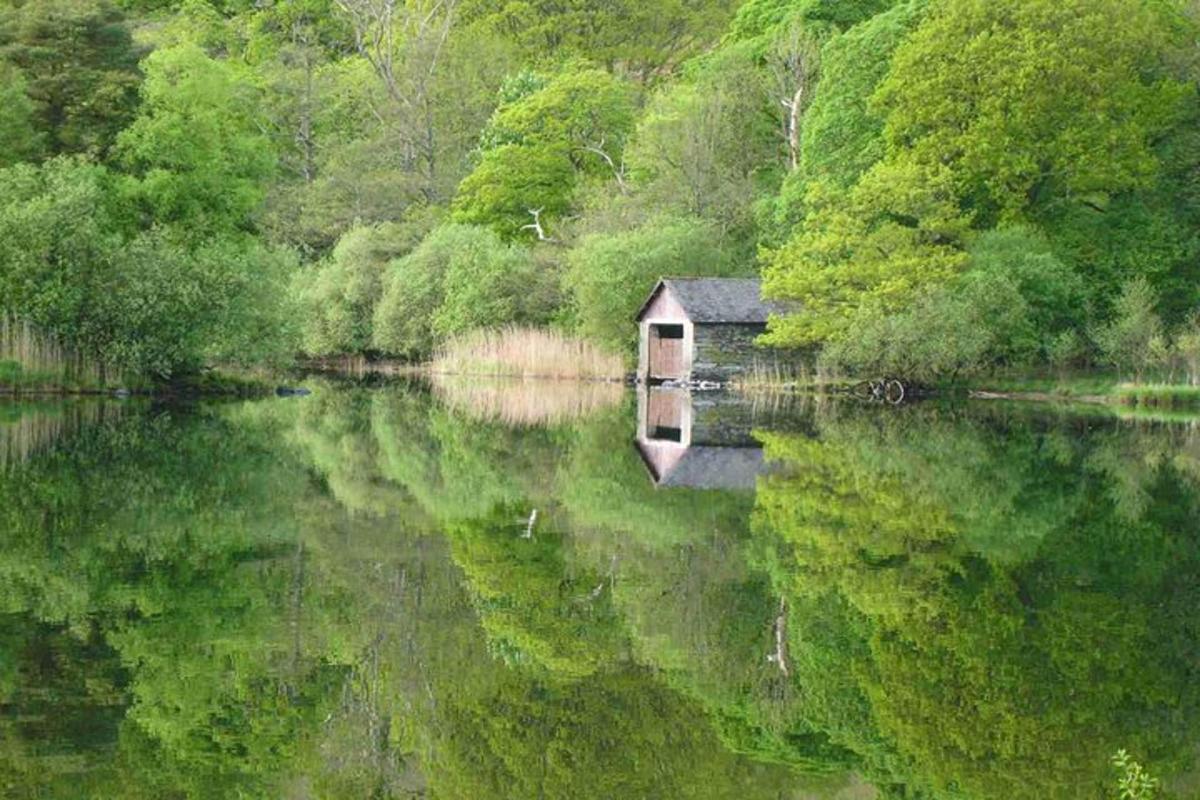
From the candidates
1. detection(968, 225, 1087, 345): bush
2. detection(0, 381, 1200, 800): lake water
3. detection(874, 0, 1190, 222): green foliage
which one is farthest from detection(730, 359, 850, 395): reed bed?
detection(0, 381, 1200, 800): lake water

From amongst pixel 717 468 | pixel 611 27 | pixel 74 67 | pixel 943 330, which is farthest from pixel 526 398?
pixel 611 27

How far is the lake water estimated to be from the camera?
8.32m

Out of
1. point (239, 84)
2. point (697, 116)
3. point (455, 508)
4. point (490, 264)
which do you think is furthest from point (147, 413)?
point (239, 84)

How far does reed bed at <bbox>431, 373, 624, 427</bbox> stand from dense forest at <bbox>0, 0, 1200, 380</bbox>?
2852mm

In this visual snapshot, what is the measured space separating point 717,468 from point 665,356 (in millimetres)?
28733

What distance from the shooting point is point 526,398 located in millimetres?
42906

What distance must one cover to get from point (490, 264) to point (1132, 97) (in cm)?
2337

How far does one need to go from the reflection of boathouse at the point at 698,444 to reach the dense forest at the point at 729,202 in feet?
21.6

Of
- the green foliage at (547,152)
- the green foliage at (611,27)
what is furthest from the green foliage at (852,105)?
the green foliage at (611,27)

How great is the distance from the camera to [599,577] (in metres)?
13.6

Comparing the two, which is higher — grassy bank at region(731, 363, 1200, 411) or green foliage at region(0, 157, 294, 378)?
green foliage at region(0, 157, 294, 378)

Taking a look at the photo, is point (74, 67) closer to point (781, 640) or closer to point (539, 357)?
point (539, 357)

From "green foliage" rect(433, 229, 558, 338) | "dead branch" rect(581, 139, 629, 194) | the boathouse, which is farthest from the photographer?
"dead branch" rect(581, 139, 629, 194)

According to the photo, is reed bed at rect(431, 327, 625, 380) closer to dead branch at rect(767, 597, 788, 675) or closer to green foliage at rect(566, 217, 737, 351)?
green foliage at rect(566, 217, 737, 351)
